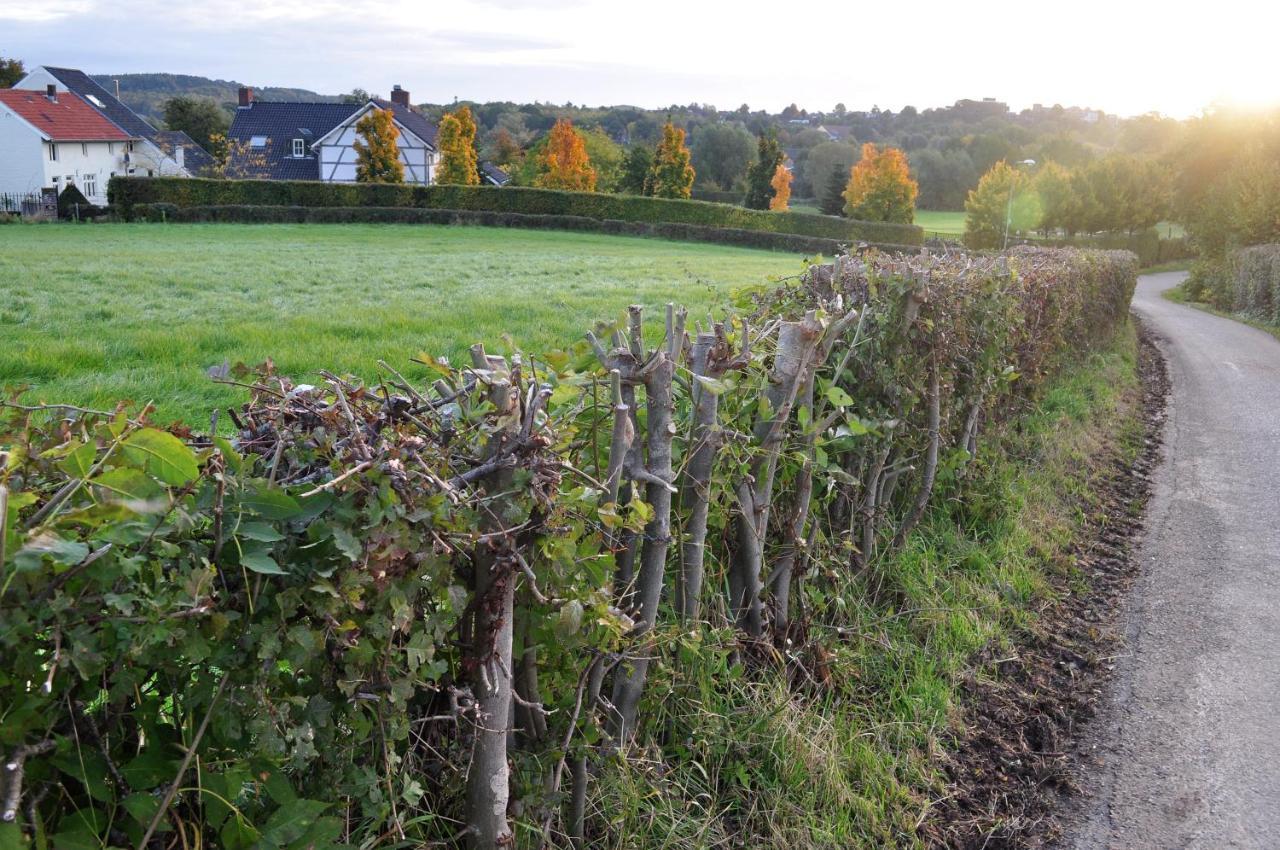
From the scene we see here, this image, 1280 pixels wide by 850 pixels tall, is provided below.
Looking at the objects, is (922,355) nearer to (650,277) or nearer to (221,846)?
(221,846)

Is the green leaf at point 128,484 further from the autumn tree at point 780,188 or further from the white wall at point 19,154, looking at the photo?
the autumn tree at point 780,188

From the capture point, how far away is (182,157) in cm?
7831

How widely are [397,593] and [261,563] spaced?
0.30m

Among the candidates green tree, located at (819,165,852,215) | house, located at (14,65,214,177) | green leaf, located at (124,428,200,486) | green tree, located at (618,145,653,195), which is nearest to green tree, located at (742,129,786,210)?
green tree, located at (819,165,852,215)

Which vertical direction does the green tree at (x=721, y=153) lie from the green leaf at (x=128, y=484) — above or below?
above

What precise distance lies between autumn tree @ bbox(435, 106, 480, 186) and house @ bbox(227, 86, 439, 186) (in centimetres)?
1186

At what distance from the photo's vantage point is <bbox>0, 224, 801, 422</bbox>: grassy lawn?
9.06 meters

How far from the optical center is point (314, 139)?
7431 centimetres

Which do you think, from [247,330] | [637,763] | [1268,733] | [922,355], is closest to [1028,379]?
[922,355]

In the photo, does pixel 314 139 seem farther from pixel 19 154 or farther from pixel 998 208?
pixel 998 208

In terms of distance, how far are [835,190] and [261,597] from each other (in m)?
79.4

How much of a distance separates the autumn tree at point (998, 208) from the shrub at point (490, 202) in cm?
496

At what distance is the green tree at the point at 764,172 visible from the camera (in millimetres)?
74125

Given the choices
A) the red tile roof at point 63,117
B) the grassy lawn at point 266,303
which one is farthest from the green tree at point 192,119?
the grassy lawn at point 266,303
